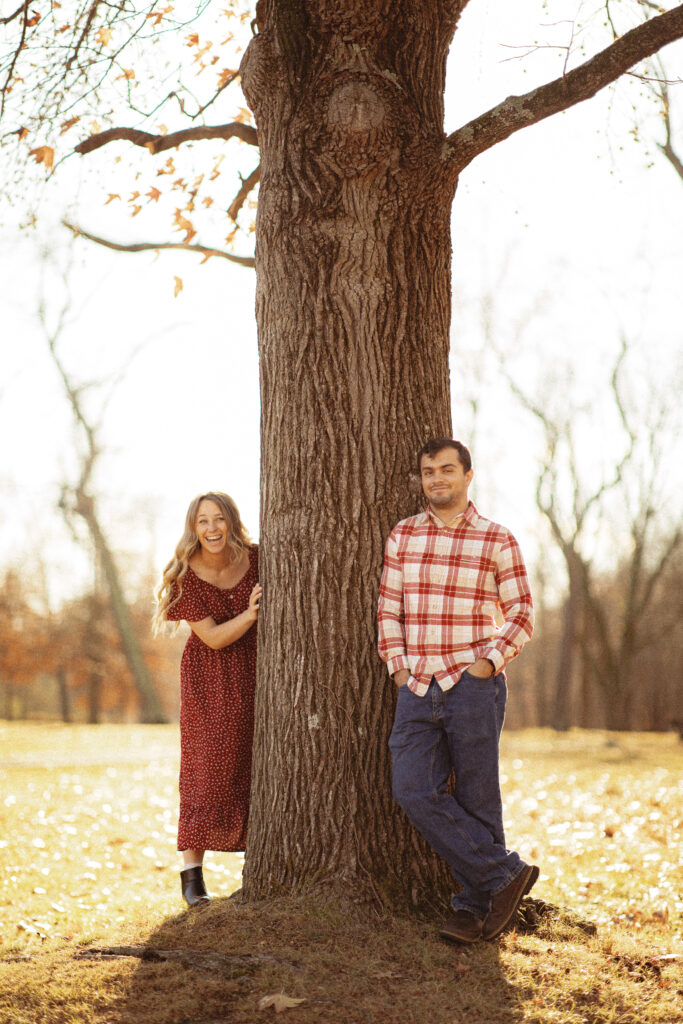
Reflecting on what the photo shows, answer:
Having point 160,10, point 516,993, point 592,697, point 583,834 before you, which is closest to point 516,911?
point 516,993

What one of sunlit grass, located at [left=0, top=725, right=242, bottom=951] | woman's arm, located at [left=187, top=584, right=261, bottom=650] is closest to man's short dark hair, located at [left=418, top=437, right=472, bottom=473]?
woman's arm, located at [left=187, top=584, right=261, bottom=650]

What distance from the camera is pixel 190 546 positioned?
4.95m

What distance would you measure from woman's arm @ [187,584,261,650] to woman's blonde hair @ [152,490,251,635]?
0.70 feet

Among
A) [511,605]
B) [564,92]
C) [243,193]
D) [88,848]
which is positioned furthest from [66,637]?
[564,92]

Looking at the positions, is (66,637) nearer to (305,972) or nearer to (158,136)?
(158,136)

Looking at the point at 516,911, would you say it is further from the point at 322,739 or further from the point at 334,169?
the point at 334,169

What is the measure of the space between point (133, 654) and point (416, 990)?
65.4 ft

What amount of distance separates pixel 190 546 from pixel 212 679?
2.44 feet

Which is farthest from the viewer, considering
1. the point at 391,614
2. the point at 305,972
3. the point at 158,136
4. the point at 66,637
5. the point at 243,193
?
the point at 66,637

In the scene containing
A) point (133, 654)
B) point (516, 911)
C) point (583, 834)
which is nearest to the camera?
point (516, 911)

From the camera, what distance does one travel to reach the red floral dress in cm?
484

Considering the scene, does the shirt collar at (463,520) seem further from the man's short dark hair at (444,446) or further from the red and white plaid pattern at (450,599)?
the man's short dark hair at (444,446)

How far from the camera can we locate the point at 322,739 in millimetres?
4004

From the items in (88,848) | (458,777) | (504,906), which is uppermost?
(458,777)
